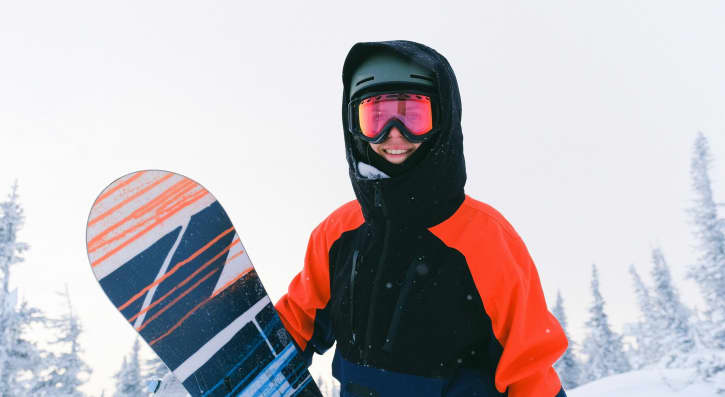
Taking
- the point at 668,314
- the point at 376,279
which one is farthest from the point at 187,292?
the point at 668,314

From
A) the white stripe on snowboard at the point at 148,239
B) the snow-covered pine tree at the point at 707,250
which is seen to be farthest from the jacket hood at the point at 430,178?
the snow-covered pine tree at the point at 707,250

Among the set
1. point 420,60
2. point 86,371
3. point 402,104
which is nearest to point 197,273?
point 402,104

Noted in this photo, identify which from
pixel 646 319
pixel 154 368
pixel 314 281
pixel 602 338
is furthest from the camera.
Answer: pixel 646 319

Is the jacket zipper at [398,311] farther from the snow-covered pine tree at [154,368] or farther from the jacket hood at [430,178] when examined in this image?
the snow-covered pine tree at [154,368]

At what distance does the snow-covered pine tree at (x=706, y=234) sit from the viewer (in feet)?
53.1

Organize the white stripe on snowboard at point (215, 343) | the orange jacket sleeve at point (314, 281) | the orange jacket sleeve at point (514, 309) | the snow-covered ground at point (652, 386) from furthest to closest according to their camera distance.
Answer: the snow-covered ground at point (652, 386) < the white stripe on snowboard at point (215, 343) < the orange jacket sleeve at point (314, 281) < the orange jacket sleeve at point (514, 309)

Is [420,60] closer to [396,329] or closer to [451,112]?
[451,112]

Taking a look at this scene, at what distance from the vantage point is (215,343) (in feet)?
10.0

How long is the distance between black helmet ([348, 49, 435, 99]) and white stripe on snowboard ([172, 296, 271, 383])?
5.34 feet

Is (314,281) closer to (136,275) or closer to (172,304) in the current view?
(172,304)

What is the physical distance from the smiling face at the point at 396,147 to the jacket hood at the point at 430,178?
0.28ft

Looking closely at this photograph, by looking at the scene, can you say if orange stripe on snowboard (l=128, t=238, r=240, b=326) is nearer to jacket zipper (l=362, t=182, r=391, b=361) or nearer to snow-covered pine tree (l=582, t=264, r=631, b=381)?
jacket zipper (l=362, t=182, r=391, b=361)

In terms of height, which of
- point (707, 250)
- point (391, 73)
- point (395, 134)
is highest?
point (391, 73)

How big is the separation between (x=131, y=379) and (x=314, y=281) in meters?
21.9
